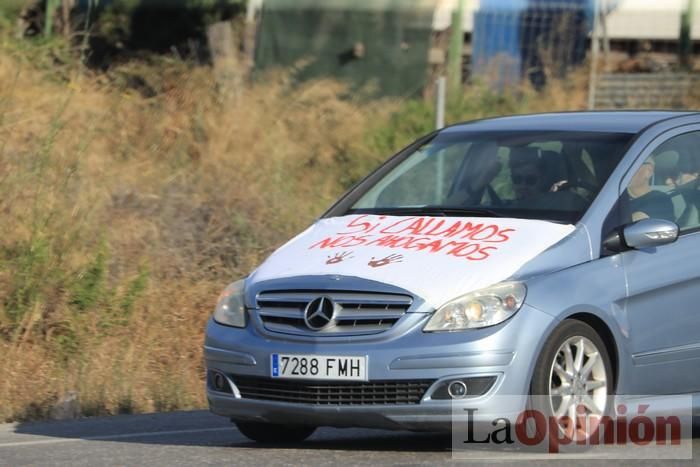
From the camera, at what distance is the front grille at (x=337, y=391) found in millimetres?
7355

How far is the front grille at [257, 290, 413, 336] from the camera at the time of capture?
7.40 m

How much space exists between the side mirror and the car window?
184mm

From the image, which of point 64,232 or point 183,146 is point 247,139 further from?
point 64,232

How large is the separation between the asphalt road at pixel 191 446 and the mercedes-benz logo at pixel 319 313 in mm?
627

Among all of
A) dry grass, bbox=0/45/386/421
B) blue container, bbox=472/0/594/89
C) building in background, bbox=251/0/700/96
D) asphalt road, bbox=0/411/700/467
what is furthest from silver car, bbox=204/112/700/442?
blue container, bbox=472/0/594/89

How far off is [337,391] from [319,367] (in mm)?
142

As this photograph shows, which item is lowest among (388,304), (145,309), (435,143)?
(145,309)

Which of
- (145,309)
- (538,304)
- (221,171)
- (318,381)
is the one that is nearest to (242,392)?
(318,381)

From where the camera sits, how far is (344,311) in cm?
749

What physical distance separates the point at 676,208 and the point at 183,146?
11245 mm

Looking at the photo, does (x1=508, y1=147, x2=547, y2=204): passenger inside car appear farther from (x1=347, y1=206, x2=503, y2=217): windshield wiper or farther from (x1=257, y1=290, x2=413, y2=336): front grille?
(x1=257, y1=290, x2=413, y2=336): front grille

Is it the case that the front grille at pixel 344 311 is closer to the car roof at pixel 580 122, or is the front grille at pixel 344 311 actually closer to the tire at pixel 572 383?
the tire at pixel 572 383

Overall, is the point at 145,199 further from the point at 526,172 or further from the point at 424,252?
the point at 424,252

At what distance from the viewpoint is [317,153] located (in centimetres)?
2011
